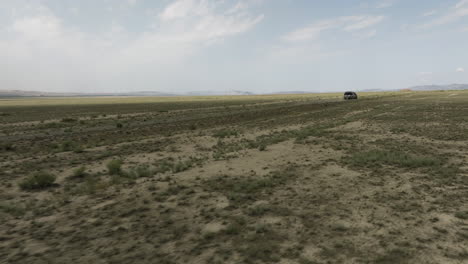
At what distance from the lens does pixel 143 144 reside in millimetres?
17750

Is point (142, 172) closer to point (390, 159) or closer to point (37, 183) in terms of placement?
point (37, 183)

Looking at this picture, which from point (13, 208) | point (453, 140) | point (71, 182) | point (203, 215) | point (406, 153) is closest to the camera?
point (203, 215)

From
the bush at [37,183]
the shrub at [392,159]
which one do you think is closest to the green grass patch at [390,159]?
the shrub at [392,159]

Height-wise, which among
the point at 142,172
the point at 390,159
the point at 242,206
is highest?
the point at 390,159

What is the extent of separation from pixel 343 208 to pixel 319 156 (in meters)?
6.23

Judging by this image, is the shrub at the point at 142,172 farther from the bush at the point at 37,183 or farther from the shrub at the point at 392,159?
the shrub at the point at 392,159

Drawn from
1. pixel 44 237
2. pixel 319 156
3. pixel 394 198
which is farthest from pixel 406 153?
pixel 44 237

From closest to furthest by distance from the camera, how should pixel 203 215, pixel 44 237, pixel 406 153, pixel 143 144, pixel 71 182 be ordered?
1. pixel 44 237
2. pixel 203 215
3. pixel 71 182
4. pixel 406 153
5. pixel 143 144

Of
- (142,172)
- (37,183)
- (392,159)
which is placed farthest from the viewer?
(392,159)

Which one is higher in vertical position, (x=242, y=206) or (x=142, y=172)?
(x=142, y=172)

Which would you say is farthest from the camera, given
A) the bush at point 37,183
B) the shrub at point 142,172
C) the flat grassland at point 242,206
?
the shrub at point 142,172

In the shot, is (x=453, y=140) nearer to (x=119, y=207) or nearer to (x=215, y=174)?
(x=215, y=174)

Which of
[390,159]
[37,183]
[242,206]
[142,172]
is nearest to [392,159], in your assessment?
[390,159]

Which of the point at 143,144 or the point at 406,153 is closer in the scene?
the point at 406,153
